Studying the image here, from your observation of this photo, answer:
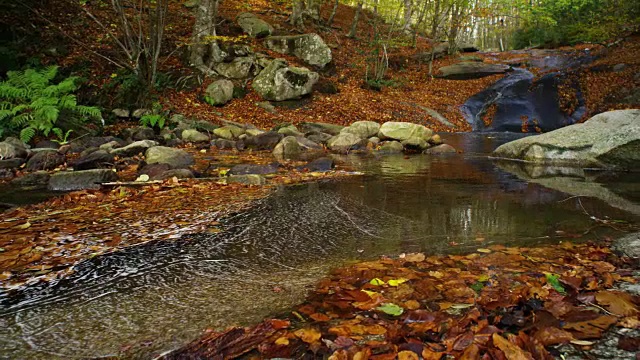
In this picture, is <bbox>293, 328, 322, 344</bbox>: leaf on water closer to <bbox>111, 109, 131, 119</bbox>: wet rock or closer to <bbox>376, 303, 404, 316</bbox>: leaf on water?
<bbox>376, 303, 404, 316</bbox>: leaf on water

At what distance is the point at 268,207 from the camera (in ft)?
14.5

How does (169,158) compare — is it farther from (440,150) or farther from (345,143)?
(440,150)

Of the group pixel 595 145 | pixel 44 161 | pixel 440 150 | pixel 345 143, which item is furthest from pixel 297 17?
pixel 595 145

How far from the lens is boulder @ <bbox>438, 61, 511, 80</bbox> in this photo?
72.9 feet

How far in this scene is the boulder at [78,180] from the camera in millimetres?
5456

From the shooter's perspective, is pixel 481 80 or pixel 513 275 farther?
pixel 481 80

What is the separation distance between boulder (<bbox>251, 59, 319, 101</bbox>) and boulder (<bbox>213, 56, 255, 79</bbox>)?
2.09 feet

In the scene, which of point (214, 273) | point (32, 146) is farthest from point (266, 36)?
point (214, 273)

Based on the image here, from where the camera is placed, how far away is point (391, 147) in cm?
1071

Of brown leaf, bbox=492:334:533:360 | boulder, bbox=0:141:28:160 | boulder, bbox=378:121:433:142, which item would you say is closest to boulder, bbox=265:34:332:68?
boulder, bbox=378:121:433:142

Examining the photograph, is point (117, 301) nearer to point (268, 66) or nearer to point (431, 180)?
point (431, 180)

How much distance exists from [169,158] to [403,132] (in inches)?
268

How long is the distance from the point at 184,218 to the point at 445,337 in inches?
118

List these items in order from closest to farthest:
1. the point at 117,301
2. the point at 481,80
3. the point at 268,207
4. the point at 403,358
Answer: the point at 403,358, the point at 117,301, the point at 268,207, the point at 481,80
